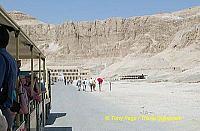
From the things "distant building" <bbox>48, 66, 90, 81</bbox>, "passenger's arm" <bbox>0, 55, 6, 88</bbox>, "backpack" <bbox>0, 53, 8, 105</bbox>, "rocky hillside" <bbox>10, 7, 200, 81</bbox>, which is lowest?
"distant building" <bbox>48, 66, 90, 81</bbox>

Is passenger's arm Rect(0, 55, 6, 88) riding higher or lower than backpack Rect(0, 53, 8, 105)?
higher

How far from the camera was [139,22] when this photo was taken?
185375mm

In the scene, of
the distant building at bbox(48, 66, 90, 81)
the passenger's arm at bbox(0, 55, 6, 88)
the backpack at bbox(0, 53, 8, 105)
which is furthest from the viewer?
the distant building at bbox(48, 66, 90, 81)

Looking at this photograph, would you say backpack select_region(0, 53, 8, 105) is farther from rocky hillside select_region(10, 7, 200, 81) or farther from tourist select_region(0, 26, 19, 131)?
rocky hillside select_region(10, 7, 200, 81)

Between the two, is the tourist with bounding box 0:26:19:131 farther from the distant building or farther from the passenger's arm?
the distant building

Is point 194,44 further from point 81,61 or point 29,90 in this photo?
point 29,90

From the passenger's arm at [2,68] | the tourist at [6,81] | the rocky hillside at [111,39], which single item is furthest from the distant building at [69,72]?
the passenger's arm at [2,68]

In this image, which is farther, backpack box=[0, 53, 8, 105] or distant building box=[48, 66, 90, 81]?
distant building box=[48, 66, 90, 81]

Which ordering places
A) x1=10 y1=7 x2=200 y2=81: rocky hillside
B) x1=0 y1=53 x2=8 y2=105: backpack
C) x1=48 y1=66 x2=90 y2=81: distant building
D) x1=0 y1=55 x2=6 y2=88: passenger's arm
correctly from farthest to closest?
x1=10 y1=7 x2=200 y2=81: rocky hillside, x1=48 y1=66 x2=90 y2=81: distant building, x1=0 y1=53 x2=8 y2=105: backpack, x1=0 y1=55 x2=6 y2=88: passenger's arm

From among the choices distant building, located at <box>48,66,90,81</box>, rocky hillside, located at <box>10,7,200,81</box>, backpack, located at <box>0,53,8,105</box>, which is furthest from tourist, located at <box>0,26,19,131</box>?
rocky hillside, located at <box>10,7,200,81</box>

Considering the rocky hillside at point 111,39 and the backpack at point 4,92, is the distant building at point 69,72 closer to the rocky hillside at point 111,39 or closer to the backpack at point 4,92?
the rocky hillside at point 111,39

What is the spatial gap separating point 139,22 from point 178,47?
6560 cm

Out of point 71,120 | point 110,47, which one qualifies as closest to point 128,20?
point 110,47

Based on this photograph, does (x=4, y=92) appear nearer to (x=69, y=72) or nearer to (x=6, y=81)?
(x=6, y=81)
